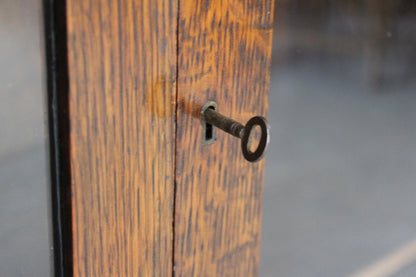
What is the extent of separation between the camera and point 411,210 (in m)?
0.92

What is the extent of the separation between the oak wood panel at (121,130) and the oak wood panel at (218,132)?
0.6 inches

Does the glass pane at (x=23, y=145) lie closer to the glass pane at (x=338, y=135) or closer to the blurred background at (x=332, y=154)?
the blurred background at (x=332, y=154)

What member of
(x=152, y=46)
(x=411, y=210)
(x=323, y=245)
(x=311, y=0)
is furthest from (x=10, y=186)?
(x=411, y=210)

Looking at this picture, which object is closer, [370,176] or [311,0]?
[311,0]

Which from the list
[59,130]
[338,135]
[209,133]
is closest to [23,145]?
[59,130]

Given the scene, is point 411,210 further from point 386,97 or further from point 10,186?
point 10,186

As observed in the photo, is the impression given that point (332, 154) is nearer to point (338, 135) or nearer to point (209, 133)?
point (338, 135)

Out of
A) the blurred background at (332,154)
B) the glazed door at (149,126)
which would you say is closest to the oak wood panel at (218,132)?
the glazed door at (149,126)

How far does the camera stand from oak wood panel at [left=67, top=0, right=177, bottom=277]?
37 centimetres

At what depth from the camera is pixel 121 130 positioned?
0.40 m

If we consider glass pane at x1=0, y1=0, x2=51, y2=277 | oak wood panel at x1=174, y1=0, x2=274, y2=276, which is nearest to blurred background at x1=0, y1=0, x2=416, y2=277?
glass pane at x1=0, y1=0, x2=51, y2=277

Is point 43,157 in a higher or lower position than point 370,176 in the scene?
higher

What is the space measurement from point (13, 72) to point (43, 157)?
60 mm

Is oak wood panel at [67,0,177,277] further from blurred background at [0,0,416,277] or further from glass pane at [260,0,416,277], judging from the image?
glass pane at [260,0,416,277]
